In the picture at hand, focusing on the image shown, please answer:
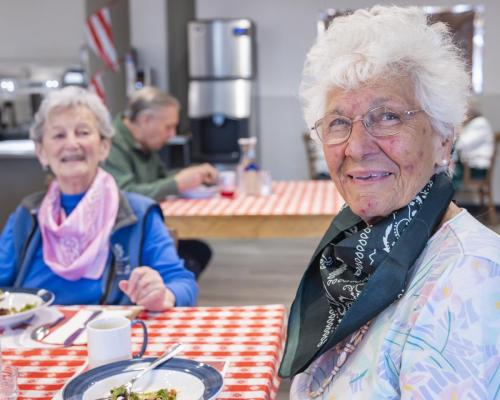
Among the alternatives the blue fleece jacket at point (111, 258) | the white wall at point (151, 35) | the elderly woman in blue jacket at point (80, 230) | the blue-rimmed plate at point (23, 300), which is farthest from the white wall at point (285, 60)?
the blue-rimmed plate at point (23, 300)

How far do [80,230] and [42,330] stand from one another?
1.73ft

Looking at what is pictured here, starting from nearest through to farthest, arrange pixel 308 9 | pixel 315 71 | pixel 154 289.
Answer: pixel 315 71, pixel 154 289, pixel 308 9

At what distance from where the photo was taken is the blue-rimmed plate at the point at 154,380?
126 cm

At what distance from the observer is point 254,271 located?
17.8 ft

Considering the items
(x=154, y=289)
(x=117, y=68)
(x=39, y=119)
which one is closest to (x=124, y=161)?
(x=39, y=119)

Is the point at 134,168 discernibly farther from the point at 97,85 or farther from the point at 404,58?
the point at 97,85

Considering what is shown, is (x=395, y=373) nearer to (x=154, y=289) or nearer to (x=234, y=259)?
(x=154, y=289)

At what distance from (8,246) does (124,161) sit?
146 cm

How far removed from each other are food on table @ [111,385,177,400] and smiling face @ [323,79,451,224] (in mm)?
487

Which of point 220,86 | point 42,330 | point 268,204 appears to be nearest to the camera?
point 42,330

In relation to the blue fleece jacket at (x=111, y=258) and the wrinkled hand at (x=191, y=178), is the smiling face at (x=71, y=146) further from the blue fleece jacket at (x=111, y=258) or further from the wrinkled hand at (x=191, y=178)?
the wrinkled hand at (x=191, y=178)

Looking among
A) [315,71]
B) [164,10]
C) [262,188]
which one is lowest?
Result: [262,188]

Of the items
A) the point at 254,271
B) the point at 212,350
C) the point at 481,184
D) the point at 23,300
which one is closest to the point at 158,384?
the point at 212,350

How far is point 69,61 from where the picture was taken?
21.1ft
